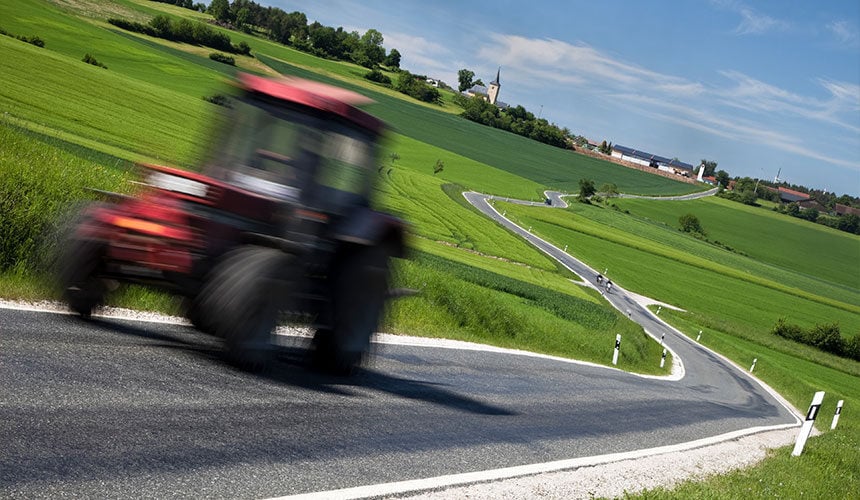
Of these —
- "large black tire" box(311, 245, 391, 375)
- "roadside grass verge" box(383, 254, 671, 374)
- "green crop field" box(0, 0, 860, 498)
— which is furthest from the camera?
"roadside grass verge" box(383, 254, 671, 374)

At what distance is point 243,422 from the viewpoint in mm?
6320

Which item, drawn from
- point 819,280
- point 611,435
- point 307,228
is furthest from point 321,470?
point 819,280

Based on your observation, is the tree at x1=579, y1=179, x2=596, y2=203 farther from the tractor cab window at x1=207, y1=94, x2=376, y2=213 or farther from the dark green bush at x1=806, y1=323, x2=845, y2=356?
the tractor cab window at x1=207, y1=94, x2=376, y2=213

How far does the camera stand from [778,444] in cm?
1742

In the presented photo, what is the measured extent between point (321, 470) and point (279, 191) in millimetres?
2808

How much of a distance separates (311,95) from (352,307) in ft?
7.09

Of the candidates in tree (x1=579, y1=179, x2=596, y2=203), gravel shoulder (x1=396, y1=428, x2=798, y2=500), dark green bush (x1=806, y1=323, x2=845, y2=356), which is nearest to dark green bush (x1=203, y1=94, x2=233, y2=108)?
gravel shoulder (x1=396, y1=428, x2=798, y2=500)

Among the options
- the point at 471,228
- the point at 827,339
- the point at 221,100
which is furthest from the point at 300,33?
the point at 221,100

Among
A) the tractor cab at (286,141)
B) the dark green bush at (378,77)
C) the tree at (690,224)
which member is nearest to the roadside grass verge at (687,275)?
the tree at (690,224)

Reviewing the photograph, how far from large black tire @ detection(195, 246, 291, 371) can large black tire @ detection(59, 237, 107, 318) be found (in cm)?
103

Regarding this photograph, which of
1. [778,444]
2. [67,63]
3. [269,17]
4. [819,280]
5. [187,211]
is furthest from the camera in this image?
[269,17]

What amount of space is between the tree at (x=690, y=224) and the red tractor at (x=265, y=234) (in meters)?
119

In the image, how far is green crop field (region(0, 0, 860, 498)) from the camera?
1119cm

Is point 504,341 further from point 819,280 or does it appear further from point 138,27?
point 819,280
